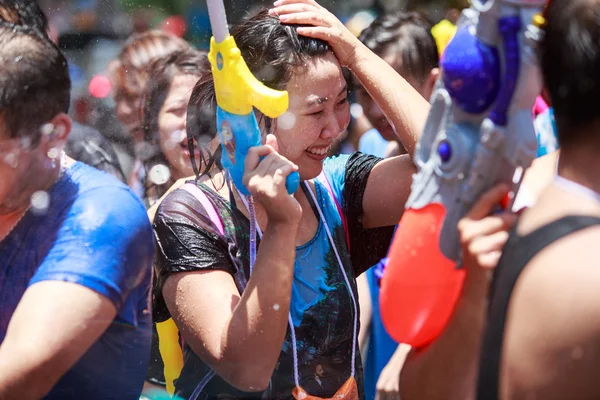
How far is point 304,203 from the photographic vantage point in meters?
2.33

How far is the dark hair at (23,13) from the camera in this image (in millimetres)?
2656

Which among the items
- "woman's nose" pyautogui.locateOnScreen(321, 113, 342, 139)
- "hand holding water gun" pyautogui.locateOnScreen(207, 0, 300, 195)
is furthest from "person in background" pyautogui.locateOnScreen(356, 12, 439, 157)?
"hand holding water gun" pyautogui.locateOnScreen(207, 0, 300, 195)

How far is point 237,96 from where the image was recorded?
1.91 meters

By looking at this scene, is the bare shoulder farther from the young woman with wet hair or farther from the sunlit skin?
the sunlit skin

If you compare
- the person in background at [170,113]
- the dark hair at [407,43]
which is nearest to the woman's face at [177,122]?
the person in background at [170,113]

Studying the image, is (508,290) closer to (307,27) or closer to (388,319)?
(388,319)

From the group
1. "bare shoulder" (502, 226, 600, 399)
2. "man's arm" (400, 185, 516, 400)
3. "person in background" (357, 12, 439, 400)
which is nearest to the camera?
"bare shoulder" (502, 226, 600, 399)

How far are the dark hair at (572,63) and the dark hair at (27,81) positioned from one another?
1.10 m

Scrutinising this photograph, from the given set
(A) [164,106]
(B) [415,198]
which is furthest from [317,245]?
(A) [164,106]

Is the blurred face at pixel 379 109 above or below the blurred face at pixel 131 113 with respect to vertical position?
above

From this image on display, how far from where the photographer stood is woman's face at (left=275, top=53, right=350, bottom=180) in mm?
2248

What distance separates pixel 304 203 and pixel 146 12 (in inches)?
198

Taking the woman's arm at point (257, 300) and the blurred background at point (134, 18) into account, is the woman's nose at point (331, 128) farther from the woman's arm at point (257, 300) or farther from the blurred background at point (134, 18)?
the blurred background at point (134, 18)

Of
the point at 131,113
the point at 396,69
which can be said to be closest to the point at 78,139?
the point at 131,113
